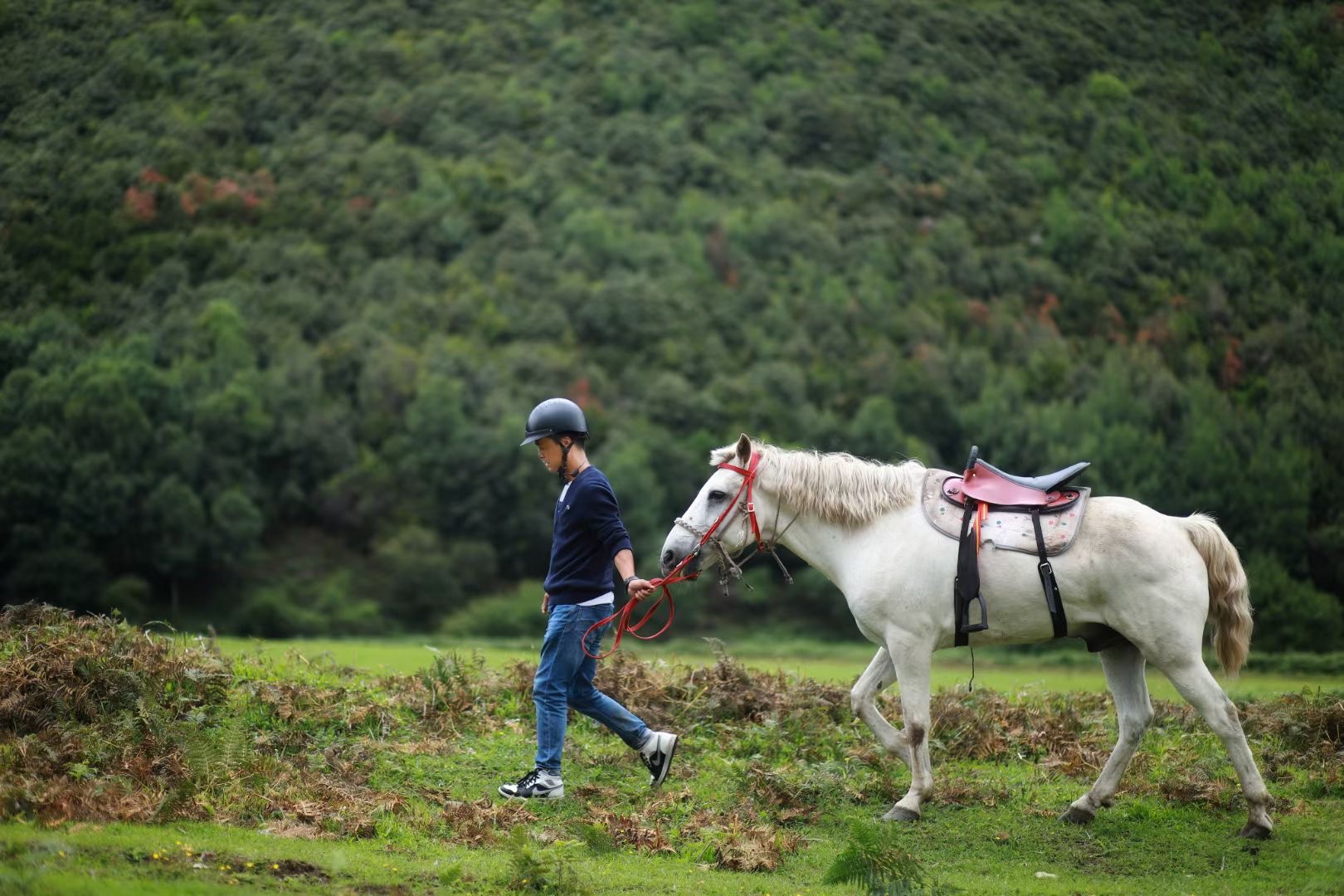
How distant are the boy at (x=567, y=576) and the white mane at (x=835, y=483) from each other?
90 cm

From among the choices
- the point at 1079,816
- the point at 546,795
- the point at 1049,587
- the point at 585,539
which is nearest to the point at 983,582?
the point at 1049,587

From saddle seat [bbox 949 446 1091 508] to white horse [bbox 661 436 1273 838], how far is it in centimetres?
25

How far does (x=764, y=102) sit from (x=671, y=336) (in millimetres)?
21417

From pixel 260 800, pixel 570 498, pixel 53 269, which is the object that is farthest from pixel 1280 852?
pixel 53 269

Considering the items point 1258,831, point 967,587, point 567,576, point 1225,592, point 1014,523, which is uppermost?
point 1014,523

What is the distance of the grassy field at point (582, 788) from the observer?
5.63 m

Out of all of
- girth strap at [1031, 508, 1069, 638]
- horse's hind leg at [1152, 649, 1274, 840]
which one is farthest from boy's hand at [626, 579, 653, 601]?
horse's hind leg at [1152, 649, 1274, 840]

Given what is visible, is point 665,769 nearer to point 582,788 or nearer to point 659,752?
point 659,752

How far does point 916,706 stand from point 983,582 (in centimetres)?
88

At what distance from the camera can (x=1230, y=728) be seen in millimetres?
6578

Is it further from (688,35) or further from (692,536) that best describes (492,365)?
(692,536)

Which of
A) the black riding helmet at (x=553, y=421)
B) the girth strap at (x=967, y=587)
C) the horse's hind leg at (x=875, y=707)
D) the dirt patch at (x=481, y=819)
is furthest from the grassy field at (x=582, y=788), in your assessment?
the black riding helmet at (x=553, y=421)

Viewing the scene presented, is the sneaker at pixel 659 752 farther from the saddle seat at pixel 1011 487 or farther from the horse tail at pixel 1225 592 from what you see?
the horse tail at pixel 1225 592

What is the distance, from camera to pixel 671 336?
192 feet
